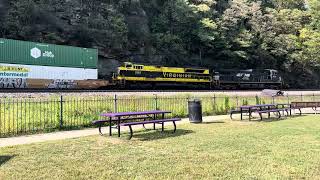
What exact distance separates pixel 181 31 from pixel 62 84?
96.3 feet

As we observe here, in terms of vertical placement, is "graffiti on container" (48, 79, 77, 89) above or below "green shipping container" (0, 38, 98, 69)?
below

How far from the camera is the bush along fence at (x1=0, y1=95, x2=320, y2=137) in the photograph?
1443 cm

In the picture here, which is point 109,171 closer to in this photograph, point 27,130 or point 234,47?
point 27,130

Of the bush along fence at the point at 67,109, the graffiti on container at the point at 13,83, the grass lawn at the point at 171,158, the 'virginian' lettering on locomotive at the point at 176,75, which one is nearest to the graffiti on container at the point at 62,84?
the graffiti on container at the point at 13,83

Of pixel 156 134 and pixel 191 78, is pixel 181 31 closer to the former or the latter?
pixel 191 78

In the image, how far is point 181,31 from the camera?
58.2 metres

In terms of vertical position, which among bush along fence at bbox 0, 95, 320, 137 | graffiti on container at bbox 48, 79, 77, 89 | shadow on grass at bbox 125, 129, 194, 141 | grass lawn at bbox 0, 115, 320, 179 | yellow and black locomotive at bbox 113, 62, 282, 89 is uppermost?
yellow and black locomotive at bbox 113, 62, 282, 89

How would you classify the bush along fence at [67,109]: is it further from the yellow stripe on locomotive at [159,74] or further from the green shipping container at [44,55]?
the yellow stripe on locomotive at [159,74]

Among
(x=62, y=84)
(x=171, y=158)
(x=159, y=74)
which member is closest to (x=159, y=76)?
(x=159, y=74)

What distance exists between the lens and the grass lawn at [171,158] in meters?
7.42

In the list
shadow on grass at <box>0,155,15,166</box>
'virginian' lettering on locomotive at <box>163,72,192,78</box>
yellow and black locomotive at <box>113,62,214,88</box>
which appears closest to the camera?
shadow on grass at <box>0,155,15,166</box>

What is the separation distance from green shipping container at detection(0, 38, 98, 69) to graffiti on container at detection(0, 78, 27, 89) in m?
1.34

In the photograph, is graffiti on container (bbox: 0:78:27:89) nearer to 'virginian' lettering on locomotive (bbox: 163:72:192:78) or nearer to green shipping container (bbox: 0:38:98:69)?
green shipping container (bbox: 0:38:98:69)

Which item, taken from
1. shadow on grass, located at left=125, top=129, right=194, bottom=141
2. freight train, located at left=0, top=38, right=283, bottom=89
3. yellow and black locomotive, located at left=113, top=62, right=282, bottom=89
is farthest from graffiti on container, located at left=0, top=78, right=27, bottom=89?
shadow on grass, located at left=125, top=129, right=194, bottom=141
